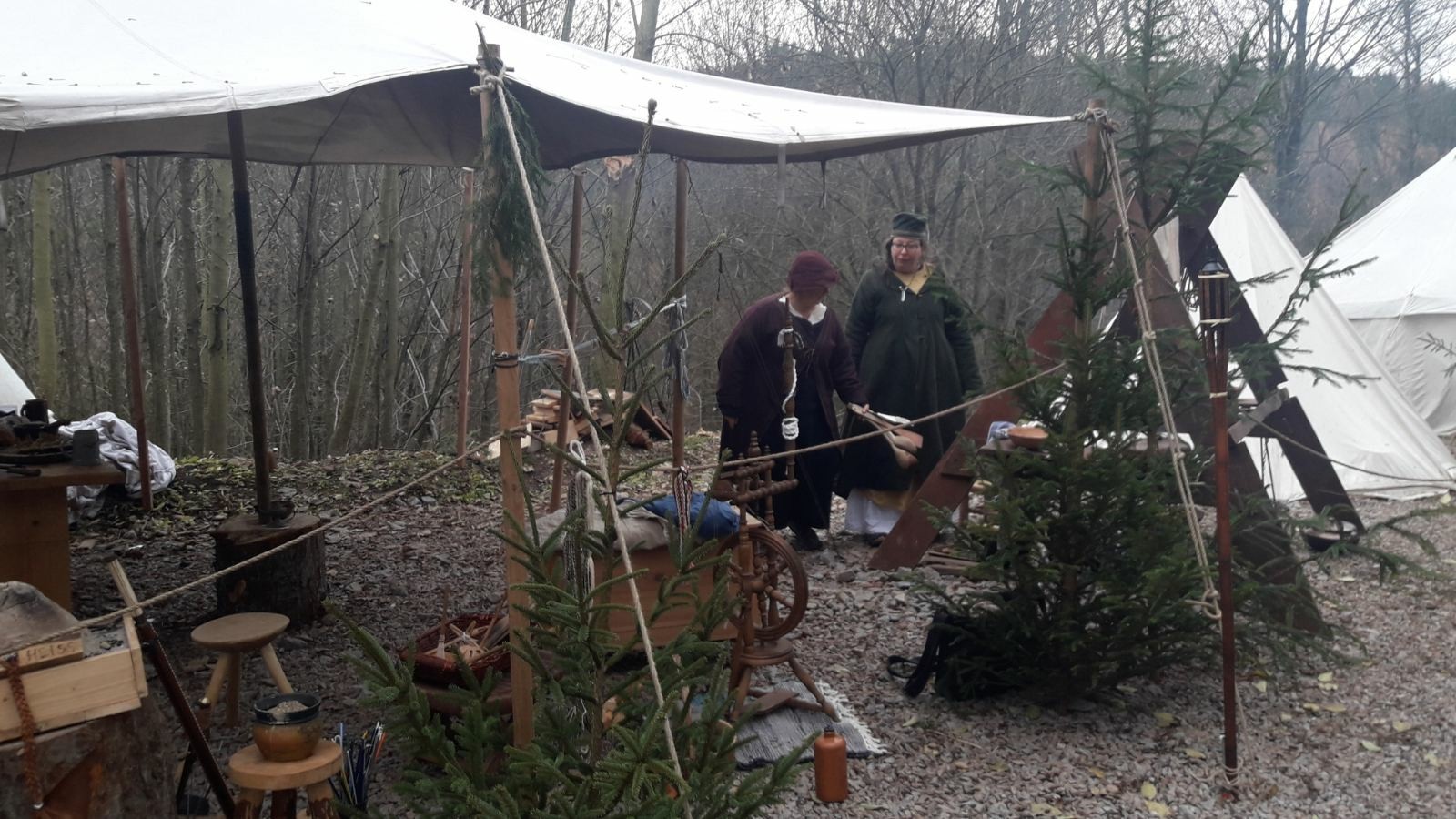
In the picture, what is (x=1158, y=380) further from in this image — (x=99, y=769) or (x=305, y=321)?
(x=305, y=321)

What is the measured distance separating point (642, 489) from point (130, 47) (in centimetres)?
526

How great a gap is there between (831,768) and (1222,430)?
1.60 metres

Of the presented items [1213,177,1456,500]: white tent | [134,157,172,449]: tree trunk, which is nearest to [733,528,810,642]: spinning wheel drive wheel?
[1213,177,1456,500]: white tent

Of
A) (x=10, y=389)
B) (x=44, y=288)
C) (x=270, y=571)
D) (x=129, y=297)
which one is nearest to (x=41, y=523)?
(x=270, y=571)

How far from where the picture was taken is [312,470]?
8.01 m

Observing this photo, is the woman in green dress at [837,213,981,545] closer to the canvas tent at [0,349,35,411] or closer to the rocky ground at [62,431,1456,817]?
the rocky ground at [62,431,1456,817]

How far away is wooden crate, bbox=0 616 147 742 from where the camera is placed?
221 cm

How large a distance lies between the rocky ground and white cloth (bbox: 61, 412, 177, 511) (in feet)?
0.81

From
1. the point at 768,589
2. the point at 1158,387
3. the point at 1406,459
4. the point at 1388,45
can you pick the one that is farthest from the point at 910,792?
the point at 1388,45

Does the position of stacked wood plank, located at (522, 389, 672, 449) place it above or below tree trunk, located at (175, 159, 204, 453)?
below

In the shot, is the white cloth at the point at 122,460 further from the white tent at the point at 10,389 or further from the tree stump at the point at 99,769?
the tree stump at the point at 99,769

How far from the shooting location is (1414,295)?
1043 centimetres

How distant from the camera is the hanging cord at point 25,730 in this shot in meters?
2.18

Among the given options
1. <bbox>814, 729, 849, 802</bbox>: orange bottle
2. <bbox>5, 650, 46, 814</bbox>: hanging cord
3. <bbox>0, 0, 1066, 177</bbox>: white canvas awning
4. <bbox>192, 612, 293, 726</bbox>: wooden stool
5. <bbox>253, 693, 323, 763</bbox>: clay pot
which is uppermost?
<bbox>0, 0, 1066, 177</bbox>: white canvas awning
